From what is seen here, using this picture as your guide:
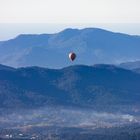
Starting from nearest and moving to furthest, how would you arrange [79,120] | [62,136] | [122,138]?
[122,138] → [62,136] → [79,120]

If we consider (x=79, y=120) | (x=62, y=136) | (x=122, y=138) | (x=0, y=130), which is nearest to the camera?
(x=122, y=138)

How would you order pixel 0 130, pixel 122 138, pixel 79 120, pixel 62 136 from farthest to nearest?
pixel 79 120 → pixel 0 130 → pixel 62 136 → pixel 122 138

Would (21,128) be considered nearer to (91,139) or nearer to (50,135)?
(50,135)

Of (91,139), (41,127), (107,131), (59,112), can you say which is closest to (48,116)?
(59,112)

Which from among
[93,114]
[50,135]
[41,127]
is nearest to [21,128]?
[41,127]

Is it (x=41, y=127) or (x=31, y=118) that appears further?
(x=31, y=118)

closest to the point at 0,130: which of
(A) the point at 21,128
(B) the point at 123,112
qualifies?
(A) the point at 21,128

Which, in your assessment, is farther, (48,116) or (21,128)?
(48,116)

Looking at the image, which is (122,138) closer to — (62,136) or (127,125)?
(62,136)
